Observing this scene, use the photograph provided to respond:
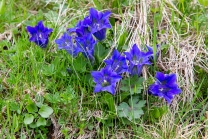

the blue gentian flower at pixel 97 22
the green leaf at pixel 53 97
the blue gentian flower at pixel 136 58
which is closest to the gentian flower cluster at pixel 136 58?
the blue gentian flower at pixel 136 58

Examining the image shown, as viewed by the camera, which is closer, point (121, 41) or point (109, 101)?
point (109, 101)

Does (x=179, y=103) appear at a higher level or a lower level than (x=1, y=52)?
lower

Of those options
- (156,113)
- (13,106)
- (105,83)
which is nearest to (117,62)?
(105,83)

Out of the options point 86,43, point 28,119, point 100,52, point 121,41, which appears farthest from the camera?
point 121,41

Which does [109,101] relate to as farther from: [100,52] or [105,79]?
[100,52]

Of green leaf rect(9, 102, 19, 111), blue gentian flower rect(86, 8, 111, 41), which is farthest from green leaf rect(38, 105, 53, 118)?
blue gentian flower rect(86, 8, 111, 41)

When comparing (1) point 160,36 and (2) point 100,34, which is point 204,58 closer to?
(1) point 160,36

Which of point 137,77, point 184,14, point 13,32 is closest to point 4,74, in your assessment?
point 13,32

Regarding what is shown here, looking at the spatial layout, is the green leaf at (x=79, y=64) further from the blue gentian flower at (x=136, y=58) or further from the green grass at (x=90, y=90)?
the blue gentian flower at (x=136, y=58)
